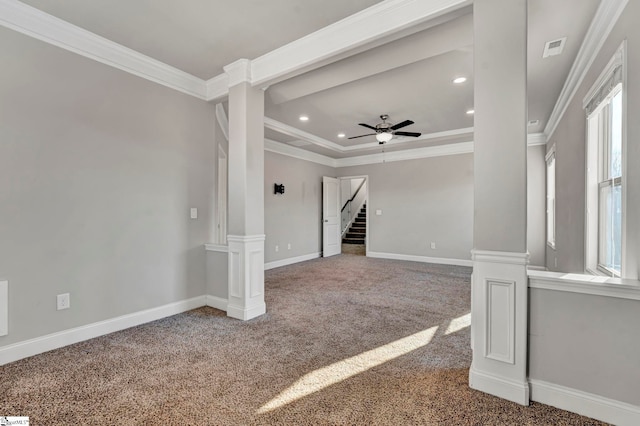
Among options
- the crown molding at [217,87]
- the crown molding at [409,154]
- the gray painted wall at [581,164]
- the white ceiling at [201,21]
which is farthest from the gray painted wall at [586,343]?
the crown molding at [409,154]

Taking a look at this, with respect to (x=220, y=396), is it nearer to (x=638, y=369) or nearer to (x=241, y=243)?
(x=241, y=243)

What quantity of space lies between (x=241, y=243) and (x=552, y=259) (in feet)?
16.6

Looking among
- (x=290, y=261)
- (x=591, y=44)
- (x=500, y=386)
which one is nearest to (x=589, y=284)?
(x=500, y=386)

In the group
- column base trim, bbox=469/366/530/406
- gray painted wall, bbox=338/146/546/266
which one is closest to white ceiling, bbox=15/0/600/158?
gray painted wall, bbox=338/146/546/266

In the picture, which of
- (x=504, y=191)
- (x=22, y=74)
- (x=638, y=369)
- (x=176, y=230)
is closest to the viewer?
(x=638, y=369)

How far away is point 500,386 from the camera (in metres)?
1.89

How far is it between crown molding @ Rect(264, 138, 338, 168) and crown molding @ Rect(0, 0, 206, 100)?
2.67m

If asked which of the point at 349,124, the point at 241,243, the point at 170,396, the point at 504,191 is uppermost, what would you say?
the point at 349,124

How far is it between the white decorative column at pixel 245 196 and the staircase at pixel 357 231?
6285 millimetres

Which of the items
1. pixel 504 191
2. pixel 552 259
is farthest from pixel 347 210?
pixel 504 191

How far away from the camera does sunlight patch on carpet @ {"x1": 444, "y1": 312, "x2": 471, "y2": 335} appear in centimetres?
301

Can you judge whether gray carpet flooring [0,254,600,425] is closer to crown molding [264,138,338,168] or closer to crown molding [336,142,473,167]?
crown molding [264,138,338,168]

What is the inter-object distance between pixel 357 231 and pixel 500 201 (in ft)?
27.0

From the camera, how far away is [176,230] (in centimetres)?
348
